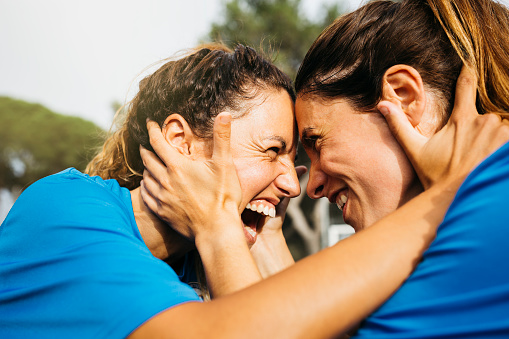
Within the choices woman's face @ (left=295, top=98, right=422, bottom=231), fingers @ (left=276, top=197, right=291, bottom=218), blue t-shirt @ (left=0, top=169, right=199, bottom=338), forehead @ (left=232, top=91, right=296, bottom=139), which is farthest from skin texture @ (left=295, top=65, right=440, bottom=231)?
blue t-shirt @ (left=0, top=169, right=199, bottom=338)

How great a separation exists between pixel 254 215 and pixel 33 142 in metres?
30.0

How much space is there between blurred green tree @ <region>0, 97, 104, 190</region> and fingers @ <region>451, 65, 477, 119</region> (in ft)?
95.9

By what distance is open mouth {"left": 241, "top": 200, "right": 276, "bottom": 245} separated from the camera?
335 cm

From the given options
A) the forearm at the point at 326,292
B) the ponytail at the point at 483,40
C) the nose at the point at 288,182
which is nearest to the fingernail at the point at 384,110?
the ponytail at the point at 483,40

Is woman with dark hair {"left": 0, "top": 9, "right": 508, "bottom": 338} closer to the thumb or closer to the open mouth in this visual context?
the open mouth

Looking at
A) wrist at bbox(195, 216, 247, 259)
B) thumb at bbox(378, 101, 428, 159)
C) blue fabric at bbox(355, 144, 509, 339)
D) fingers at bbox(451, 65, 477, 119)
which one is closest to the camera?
blue fabric at bbox(355, 144, 509, 339)

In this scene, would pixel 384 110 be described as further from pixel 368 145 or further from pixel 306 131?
pixel 306 131

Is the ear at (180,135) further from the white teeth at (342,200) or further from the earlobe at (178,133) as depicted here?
the white teeth at (342,200)

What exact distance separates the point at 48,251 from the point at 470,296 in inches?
69.3

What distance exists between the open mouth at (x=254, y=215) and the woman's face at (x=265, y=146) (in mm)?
37

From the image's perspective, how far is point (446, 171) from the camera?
1837 mm

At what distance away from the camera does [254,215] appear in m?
3.76

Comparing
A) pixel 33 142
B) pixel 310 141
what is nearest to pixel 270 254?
pixel 310 141

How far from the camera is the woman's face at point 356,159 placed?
247 centimetres
